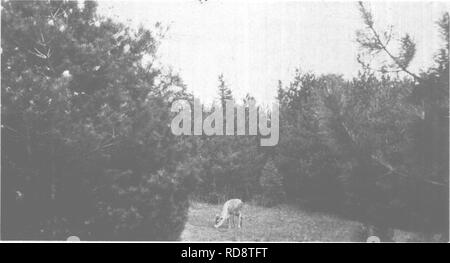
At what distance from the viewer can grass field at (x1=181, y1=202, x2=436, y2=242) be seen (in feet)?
33.6

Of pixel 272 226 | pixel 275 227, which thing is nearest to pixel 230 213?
pixel 272 226

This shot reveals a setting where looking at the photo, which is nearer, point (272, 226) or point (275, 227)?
point (272, 226)

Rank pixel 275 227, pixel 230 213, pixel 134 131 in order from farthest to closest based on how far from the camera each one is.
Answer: pixel 275 227, pixel 230 213, pixel 134 131

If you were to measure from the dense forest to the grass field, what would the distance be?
18.7 inches

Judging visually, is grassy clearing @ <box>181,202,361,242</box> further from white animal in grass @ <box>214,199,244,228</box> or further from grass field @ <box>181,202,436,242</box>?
white animal in grass @ <box>214,199,244,228</box>

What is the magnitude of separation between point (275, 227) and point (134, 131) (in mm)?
3945

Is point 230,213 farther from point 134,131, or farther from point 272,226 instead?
point 134,131

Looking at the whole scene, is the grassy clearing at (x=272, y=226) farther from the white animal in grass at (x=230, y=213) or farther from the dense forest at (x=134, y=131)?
the dense forest at (x=134, y=131)

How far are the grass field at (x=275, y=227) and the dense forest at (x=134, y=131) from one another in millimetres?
474

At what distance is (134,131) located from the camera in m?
9.55

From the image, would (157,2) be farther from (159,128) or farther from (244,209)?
(244,209)

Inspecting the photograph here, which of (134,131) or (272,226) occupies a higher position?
(134,131)

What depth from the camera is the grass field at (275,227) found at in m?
10.2
